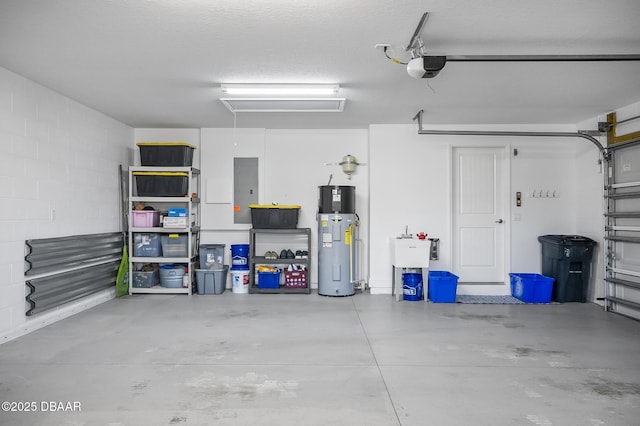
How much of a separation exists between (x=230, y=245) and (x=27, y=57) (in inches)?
153

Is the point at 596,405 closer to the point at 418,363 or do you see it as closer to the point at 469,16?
the point at 418,363

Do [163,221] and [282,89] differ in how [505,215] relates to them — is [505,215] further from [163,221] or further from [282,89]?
[163,221]

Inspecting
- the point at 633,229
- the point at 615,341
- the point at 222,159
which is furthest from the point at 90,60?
the point at 633,229

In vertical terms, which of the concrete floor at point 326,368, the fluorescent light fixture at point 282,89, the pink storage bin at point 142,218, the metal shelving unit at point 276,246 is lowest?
the concrete floor at point 326,368

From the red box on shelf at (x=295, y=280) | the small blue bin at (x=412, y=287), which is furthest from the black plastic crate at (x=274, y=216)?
the small blue bin at (x=412, y=287)

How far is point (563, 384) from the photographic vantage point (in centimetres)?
304

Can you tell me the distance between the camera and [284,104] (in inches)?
203

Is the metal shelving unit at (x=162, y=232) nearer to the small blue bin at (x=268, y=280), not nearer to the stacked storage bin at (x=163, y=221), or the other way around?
the stacked storage bin at (x=163, y=221)

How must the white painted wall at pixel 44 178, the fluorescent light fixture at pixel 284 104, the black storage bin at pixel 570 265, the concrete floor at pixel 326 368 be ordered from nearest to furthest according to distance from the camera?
1. the concrete floor at pixel 326 368
2. the white painted wall at pixel 44 178
3. the fluorescent light fixture at pixel 284 104
4. the black storage bin at pixel 570 265

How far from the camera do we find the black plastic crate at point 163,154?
6391 mm

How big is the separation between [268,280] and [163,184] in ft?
7.29

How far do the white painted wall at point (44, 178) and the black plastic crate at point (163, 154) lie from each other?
48 cm

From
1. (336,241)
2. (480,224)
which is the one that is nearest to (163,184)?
(336,241)

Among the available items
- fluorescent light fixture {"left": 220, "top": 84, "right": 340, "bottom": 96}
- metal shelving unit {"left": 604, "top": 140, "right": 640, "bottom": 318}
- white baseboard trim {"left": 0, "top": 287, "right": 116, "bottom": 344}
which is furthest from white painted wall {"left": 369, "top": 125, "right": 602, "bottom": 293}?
white baseboard trim {"left": 0, "top": 287, "right": 116, "bottom": 344}
